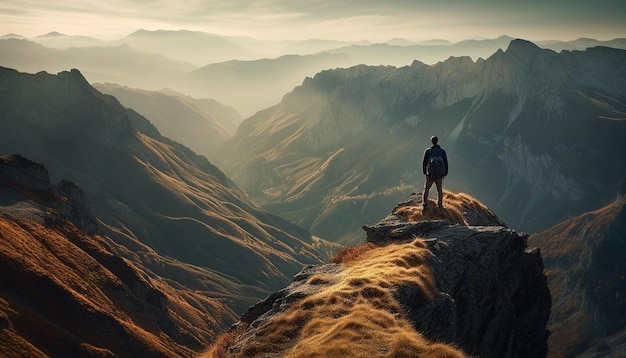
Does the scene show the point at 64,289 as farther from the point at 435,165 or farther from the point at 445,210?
Result: the point at 435,165

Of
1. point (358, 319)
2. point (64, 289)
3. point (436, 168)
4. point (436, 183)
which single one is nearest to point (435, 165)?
point (436, 168)

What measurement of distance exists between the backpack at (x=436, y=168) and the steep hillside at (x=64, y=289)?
65.4 meters

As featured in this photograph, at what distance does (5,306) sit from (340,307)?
71.6 m

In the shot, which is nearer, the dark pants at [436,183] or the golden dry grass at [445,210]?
the dark pants at [436,183]

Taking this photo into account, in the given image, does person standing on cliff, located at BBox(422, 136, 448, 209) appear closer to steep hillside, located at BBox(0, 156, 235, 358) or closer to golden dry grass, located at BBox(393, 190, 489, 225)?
golden dry grass, located at BBox(393, 190, 489, 225)

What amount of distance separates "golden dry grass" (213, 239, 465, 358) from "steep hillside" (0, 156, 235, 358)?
61714 millimetres

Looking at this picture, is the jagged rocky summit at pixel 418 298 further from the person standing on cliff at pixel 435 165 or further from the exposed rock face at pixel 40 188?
the exposed rock face at pixel 40 188

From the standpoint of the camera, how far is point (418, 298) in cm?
3039

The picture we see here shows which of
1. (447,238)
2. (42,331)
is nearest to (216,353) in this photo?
(447,238)

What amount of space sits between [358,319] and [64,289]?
8416cm

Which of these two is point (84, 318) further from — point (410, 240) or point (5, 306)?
point (410, 240)

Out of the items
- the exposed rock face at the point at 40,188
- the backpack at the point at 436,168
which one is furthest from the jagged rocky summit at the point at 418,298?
the exposed rock face at the point at 40,188

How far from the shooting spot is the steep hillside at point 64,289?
8231 centimetres

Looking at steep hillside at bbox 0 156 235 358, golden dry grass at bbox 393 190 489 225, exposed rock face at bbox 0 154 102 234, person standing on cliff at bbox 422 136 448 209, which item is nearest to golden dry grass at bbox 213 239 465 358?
person standing on cliff at bbox 422 136 448 209
